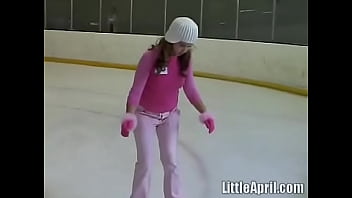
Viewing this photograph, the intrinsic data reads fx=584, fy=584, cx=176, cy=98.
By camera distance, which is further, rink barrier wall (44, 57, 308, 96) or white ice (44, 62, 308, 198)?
rink barrier wall (44, 57, 308, 96)

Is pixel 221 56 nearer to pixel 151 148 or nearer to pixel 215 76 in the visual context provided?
pixel 215 76

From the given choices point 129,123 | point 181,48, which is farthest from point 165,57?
point 129,123

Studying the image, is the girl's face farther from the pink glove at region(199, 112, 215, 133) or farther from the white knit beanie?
the pink glove at region(199, 112, 215, 133)

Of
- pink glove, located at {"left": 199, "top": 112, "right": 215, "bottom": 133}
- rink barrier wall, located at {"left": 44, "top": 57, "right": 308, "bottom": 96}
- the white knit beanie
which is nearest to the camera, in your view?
the white knit beanie

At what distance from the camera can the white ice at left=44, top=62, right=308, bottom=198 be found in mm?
1654

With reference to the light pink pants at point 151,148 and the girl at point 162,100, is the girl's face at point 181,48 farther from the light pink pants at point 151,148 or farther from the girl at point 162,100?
the light pink pants at point 151,148

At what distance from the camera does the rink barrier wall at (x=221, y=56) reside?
1.83 meters

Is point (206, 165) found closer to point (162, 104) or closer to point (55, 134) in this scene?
point (162, 104)

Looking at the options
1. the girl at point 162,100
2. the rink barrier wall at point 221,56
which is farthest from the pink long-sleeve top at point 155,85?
the rink barrier wall at point 221,56

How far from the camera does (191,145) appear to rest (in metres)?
1.70

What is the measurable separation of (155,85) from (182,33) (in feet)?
0.51

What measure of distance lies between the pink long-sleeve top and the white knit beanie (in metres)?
0.05

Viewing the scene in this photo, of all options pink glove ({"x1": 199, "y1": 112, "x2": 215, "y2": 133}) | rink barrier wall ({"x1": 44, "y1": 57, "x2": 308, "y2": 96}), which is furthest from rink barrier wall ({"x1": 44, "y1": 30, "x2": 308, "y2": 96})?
pink glove ({"x1": 199, "y1": 112, "x2": 215, "y2": 133})

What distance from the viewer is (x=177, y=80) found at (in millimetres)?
1573
